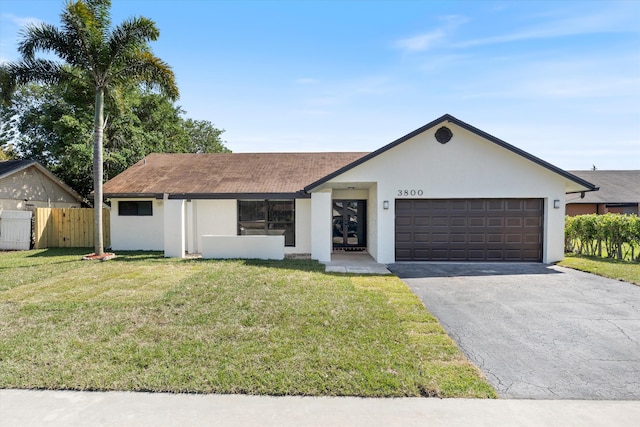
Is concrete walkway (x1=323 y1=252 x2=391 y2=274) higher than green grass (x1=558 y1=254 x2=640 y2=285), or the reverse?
green grass (x1=558 y1=254 x2=640 y2=285)

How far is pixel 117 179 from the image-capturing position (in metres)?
15.3

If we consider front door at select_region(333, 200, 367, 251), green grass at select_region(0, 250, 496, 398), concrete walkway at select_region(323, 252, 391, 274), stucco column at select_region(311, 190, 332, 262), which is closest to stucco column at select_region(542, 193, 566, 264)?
concrete walkway at select_region(323, 252, 391, 274)

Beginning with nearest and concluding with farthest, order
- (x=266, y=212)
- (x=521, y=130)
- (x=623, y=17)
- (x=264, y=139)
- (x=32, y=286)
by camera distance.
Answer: (x=32, y=286) < (x=623, y=17) < (x=266, y=212) < (x=521, y=130) < (x=264, y=139)

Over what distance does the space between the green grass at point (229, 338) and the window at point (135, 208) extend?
19.9 ft

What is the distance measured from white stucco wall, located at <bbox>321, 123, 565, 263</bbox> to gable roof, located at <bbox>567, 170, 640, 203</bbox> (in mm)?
13817

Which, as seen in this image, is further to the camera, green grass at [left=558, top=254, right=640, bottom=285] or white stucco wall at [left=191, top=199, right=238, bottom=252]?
white stucco wall at [left=191, top=199, right=238, bottom=252]

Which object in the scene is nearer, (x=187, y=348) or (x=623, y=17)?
(x=187, y=348)

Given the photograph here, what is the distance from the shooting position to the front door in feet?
49.7

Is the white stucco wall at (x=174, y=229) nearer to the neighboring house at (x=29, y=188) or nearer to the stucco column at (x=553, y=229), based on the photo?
the neighboring house at (x=29, y=188)

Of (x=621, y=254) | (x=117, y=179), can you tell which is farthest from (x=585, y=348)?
(x=117, y=179)

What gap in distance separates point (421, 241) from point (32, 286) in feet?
36.0

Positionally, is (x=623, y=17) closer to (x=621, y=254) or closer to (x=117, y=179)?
(x=621, y=254)

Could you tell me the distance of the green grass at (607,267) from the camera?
29.9ft

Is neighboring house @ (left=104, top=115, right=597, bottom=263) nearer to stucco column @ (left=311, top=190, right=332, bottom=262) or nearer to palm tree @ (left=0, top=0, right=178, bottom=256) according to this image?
stucco column @ (left=311, top=190, right=332, bottom=262)
